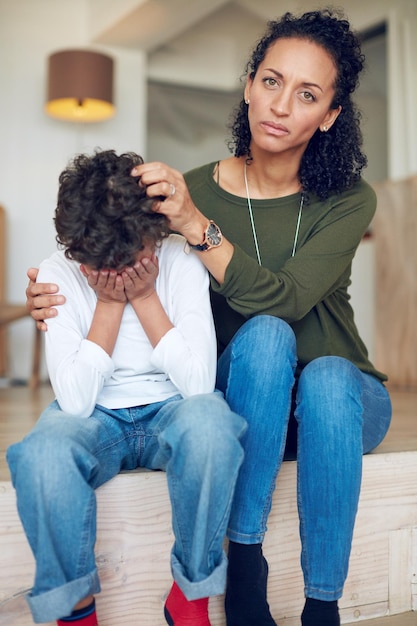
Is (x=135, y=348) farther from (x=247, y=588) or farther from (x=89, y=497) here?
(x=247, y=588)

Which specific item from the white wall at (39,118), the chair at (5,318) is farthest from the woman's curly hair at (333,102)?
the white wall at (39,118)

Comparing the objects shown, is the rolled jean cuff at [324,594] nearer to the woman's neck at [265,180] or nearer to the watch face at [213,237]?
the watch face at [213,237]

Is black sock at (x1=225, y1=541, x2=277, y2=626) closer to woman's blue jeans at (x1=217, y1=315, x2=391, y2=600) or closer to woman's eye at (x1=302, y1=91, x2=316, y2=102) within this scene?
woman's blue jeans at (x1=217, y1=315, x2=391, y2=600)

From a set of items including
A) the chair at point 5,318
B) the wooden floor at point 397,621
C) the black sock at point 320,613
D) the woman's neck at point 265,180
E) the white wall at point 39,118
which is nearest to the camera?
the black sock at point 320,613

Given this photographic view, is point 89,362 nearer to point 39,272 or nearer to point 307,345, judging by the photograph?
point 39,272

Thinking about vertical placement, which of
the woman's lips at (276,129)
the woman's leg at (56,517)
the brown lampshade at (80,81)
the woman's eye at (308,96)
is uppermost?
the brown lampshade at (80,81)

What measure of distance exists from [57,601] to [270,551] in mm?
435

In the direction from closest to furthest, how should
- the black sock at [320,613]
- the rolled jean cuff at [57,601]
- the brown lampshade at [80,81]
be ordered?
the rolled jean cuff at [57,601] → the black sock at [320,613] → the brown lampshade at [80,81]

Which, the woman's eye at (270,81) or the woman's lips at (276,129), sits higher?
the woman's eye at (270,81)

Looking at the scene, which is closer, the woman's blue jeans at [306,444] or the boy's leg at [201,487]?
the boy's leg at [201,487]

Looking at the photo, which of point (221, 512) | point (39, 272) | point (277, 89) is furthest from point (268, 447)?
point (277, 89)

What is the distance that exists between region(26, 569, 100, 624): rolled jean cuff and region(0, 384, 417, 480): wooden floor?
0.85 feet

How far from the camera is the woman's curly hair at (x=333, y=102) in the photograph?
1340 millimetres

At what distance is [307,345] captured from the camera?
1319 millimetres
